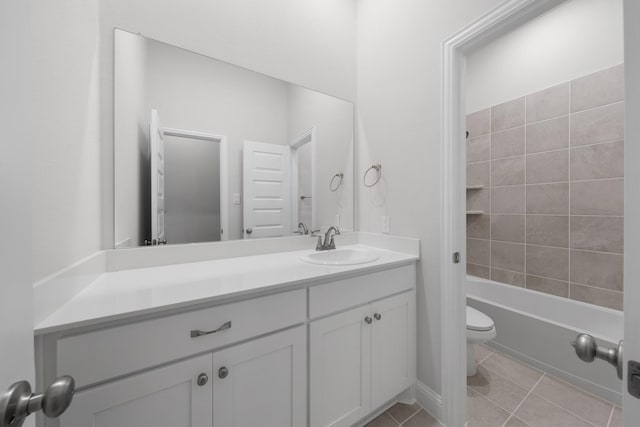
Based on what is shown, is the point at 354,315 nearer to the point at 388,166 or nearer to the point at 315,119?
the point at 388,166

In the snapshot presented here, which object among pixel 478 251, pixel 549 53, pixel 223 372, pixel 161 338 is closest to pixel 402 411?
pixel 223 372

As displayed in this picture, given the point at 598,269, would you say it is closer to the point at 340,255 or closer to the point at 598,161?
Result: the point at 598,161

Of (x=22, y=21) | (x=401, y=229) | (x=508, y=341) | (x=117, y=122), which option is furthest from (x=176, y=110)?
(x=508, y=341)

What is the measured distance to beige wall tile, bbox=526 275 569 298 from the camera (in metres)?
1.98

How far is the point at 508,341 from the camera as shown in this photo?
1.98 meters

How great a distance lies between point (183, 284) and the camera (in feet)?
3.22

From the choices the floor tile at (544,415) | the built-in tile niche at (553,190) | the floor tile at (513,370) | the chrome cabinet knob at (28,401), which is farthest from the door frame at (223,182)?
the built-in tile niche at (553,190)

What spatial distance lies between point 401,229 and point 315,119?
3.16ft

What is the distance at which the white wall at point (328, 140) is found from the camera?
68.1 inches

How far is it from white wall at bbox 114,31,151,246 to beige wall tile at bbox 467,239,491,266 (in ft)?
9.15

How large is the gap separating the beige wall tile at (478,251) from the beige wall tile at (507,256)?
0.06 m

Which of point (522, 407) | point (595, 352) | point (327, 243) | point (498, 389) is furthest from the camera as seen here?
point (327, 243)

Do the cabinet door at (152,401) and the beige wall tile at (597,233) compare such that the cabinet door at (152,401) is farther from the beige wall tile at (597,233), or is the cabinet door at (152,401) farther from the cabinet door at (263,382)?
the beige wall tile at (597,233)

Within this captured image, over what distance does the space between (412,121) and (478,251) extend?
1.74 metres
